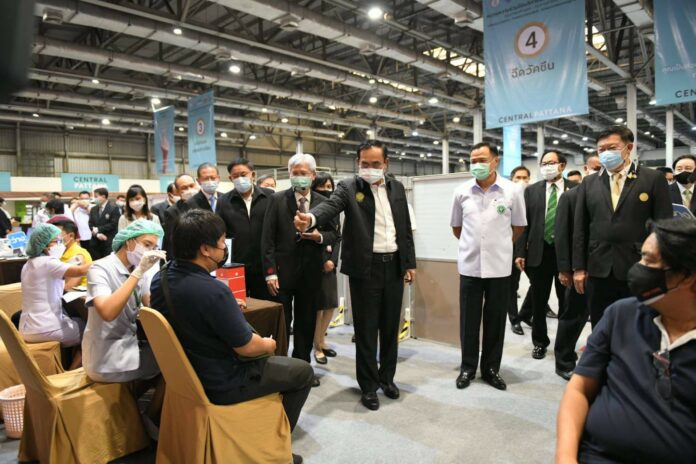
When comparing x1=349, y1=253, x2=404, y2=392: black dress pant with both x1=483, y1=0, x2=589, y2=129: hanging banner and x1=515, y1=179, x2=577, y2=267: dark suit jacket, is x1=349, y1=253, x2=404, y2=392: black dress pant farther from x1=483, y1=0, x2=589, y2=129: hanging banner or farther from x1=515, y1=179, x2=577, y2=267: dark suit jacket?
x1=483, y1=0, x2=589, y2=129: hanging banner

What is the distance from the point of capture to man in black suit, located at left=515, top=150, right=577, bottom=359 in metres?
3.92

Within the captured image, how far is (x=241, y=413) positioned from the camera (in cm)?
195

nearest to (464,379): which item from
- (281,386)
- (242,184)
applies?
(281,386)

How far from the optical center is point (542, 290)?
3947mm

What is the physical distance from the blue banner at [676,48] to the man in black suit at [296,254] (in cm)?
438

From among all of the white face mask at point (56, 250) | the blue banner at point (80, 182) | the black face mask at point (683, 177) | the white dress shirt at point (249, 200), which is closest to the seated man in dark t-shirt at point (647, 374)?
the white dress shirt at point (249, 200)

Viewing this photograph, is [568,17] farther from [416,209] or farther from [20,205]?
[20,205]

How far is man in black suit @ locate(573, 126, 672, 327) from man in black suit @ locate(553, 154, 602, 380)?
0.21m

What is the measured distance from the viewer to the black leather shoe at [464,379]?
3.23 metres

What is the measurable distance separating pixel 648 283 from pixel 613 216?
5.11 feet

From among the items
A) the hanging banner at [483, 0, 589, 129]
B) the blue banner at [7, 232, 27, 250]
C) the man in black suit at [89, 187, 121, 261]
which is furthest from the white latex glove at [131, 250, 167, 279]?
the man in black suit at [89, 187, 121, 261]

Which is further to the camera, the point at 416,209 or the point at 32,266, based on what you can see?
the point at 416,209

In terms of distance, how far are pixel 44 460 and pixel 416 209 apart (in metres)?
3.37

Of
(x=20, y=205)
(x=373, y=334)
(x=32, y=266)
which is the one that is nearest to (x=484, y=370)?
(x=373, y=334)
